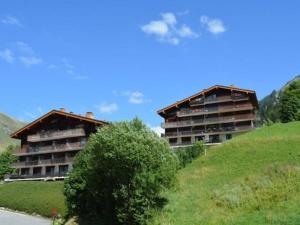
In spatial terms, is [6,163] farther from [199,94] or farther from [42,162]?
[199,94]

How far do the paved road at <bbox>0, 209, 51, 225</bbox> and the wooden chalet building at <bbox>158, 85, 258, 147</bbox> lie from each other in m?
34.6

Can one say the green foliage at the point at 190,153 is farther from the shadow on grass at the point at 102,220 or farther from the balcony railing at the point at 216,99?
the balcony railing at the point at 216,99

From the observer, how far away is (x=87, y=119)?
8362 centimetres

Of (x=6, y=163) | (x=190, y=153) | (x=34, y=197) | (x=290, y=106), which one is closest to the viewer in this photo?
(x=190, y=153)

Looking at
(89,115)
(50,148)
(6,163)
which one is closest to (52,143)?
(50,148)

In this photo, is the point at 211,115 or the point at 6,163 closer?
the point at 211,115

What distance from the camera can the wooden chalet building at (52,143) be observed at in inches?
3310

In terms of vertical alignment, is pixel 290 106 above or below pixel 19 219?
above

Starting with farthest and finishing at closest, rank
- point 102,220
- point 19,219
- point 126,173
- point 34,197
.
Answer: point 34,197
point 19,219
point 102,220
point 126,173

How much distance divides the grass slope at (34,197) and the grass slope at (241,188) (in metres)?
15.4

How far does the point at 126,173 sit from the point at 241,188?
8.93m

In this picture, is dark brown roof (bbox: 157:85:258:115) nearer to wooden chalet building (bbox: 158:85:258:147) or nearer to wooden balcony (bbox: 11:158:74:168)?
wooden chalet building (bbox: 158:85:258:147)

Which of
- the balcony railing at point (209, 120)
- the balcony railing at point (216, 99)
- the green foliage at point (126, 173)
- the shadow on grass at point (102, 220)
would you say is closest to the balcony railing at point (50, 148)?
the balcony railing at point (209, 120)

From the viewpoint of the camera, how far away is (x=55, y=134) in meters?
86.6
